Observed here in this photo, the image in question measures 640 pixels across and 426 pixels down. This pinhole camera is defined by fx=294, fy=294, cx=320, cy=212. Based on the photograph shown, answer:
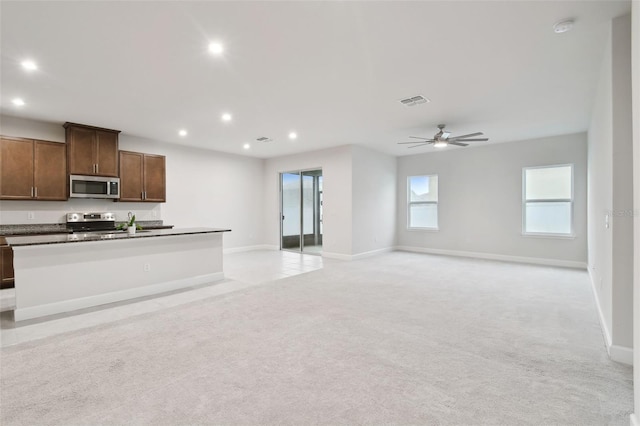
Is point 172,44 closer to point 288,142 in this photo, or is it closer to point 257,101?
point 257,101

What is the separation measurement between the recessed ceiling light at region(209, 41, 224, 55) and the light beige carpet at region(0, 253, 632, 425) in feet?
9.31

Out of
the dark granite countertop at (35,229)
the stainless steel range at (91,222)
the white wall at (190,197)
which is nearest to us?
the dark granite countertop at (35,229)

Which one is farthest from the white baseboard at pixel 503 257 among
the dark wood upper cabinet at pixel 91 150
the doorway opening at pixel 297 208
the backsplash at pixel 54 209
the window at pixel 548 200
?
the dark wood upper cabinet at pixel 91 150

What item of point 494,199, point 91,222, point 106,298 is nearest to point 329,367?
point 106,298

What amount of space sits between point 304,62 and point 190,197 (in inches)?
211

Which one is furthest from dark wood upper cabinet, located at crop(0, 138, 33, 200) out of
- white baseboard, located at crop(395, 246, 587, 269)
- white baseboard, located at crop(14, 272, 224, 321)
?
white baseboard, located at crop(395, 246, 587, 269)

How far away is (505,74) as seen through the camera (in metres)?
3.53

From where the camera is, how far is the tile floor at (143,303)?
3.05 metres

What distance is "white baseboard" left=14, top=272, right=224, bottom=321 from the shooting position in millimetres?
3371

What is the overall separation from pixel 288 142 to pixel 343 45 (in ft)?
13.9

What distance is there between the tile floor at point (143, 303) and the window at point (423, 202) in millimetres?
3395

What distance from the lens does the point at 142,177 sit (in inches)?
245

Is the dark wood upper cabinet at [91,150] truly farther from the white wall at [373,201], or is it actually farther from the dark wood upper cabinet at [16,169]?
the white wall at [373,201]

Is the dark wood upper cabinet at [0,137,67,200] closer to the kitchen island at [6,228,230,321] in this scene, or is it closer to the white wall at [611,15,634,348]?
the kitchen island at [6,228,230,321]
